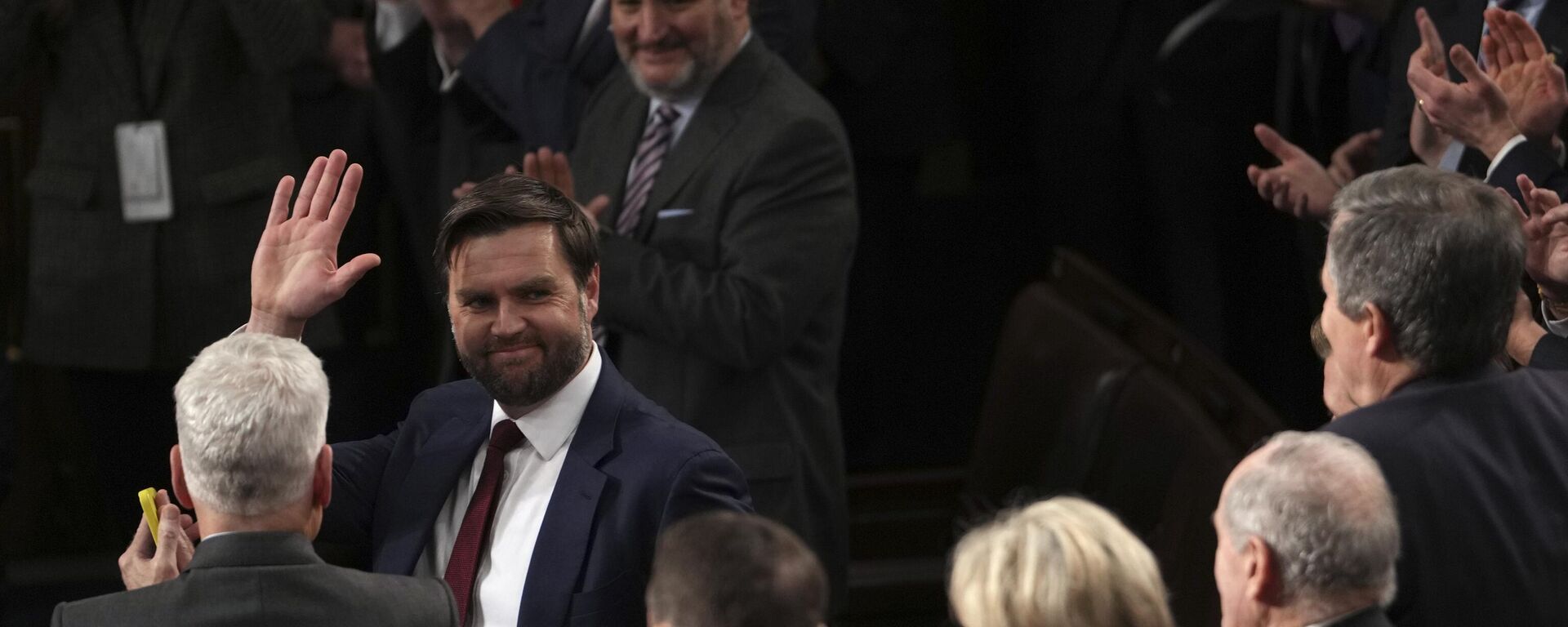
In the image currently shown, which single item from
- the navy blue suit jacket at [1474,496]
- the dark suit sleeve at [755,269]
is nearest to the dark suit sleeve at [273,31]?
the dark suit sleeve at [755,269]

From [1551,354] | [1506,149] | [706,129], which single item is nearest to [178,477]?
[706,129]

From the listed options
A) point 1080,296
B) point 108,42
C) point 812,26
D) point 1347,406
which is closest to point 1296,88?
point 1080,296

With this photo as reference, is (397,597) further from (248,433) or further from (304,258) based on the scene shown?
(304,258)

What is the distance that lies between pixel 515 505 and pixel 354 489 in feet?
0.82

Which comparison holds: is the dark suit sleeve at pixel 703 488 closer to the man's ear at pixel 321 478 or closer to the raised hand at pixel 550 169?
the man's ear at pixel 321 478

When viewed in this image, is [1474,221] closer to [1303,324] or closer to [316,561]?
[316,561]

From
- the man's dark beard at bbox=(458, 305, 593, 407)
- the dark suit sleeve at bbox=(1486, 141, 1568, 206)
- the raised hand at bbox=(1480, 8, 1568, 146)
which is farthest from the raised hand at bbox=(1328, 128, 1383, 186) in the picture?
the man's dark beard at bbox=(458, 305, 593, 407)

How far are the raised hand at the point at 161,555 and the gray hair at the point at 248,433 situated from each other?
0.21 m

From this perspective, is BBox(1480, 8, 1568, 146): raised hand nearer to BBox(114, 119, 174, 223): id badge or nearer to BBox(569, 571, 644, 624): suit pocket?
BBox(569, 571, 644, 624): suit pocket

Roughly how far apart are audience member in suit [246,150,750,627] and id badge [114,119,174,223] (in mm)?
1630

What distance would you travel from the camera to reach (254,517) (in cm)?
220

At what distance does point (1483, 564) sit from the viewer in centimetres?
229

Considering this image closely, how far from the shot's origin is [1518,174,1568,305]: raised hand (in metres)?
2.82

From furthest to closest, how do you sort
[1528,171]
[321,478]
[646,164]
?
[646,164]
[1528,171]
[321,478]
